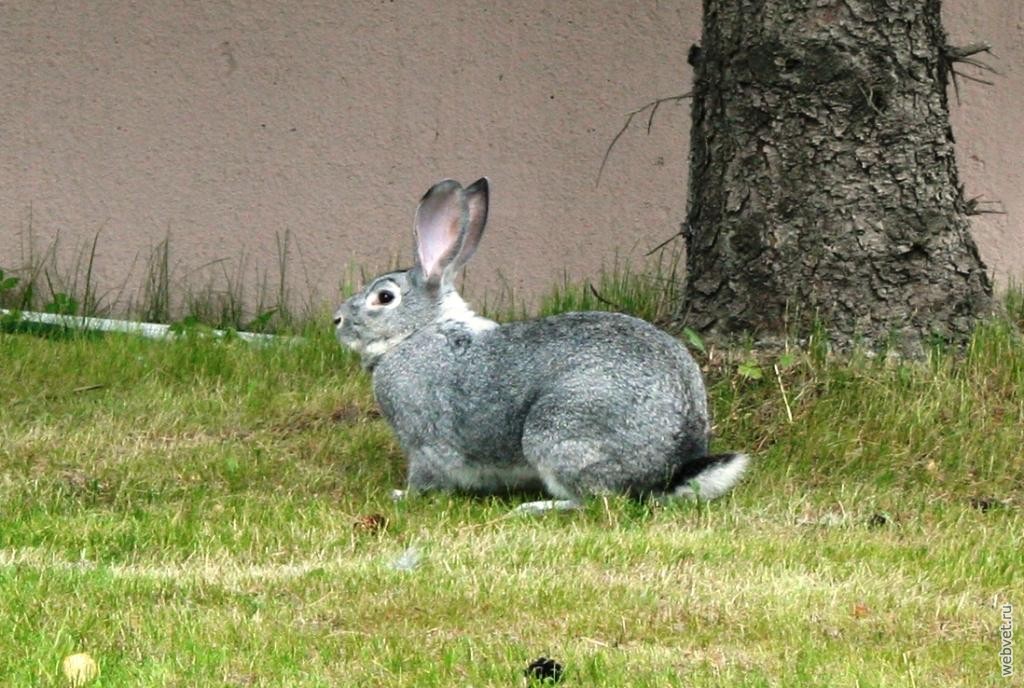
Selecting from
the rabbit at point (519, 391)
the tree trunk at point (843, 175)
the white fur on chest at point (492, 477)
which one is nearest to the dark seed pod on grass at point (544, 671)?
the rabbit at point (519, 391)

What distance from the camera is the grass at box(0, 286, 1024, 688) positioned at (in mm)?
3902

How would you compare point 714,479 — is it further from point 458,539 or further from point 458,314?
point 458,314

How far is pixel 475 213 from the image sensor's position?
6.21 metres

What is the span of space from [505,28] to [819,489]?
328cm

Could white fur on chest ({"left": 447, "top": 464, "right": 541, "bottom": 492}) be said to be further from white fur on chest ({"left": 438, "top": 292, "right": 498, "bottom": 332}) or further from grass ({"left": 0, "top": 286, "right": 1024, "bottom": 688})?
white fur on chest ({"left": 438, "top": 292, "right": 498, "bottom": 332})

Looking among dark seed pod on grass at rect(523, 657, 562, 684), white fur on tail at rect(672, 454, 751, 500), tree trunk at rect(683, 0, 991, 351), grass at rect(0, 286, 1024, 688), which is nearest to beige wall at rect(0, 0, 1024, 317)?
grass at rect(0, 286, 1024, 688)

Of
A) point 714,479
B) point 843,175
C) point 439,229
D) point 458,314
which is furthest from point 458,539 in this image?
point 843,175

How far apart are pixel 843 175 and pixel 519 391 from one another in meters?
1.61

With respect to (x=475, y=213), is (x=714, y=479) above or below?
below

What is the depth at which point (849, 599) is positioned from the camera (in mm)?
4453

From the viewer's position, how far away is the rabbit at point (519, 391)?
546 centimetres

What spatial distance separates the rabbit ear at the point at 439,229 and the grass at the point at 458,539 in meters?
0.76

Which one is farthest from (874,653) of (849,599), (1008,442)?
(1008,442)

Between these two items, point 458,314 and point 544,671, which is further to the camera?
point 458,314
